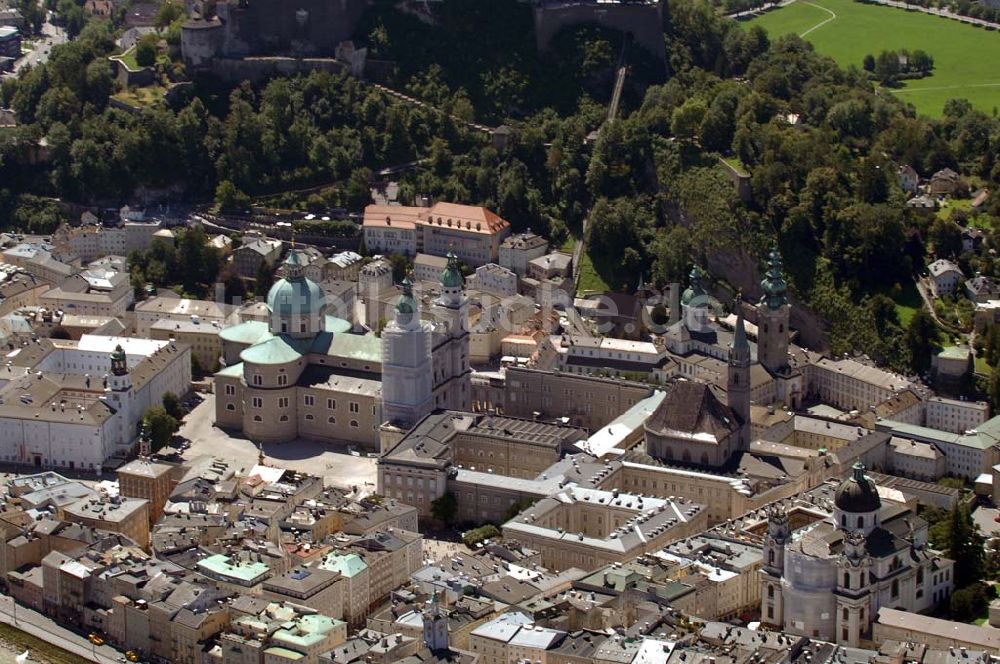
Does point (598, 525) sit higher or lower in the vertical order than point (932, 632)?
lower

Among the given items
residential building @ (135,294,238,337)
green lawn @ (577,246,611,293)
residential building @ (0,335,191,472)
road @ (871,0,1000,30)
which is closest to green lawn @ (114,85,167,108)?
residential building @ (135,294,238,337)

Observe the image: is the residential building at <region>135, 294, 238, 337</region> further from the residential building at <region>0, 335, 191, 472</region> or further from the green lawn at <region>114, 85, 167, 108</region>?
the green lawn at <region>114, 85, 167, 108</region>

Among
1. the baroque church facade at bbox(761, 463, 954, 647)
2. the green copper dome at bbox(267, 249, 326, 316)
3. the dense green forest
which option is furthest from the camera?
the dense green forest

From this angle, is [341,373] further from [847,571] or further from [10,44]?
[10,44]

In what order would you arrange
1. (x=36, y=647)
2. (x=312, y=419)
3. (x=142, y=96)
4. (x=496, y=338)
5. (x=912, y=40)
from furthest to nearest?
1. (x=912, y=40)
2. (x=142, y=96)
3. (x=496, y=338)
4. (x=312, y=419)
5. (x=36, y=647)

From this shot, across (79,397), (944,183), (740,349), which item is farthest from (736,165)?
(79,397)

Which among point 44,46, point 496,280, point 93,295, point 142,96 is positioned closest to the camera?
point 93,295
